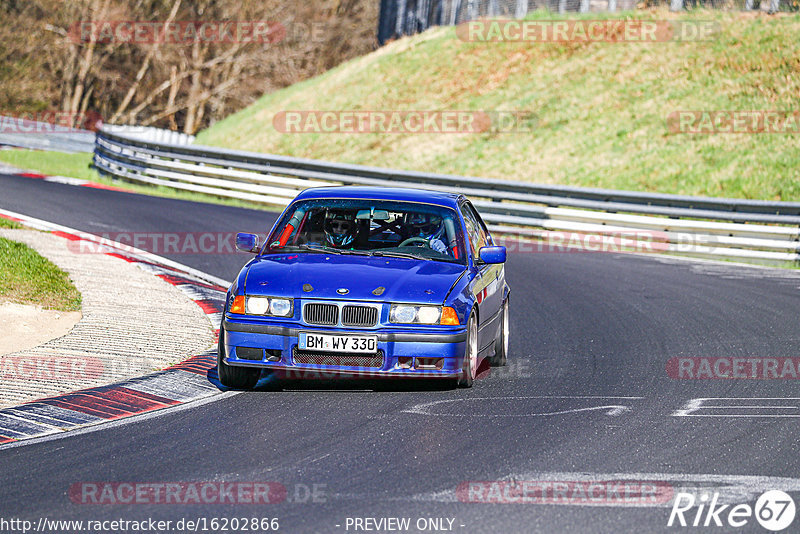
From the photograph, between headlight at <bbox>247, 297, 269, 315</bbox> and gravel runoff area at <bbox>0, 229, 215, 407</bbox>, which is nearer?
headlight at <bbox>247, 297, 269, 315</bbox>

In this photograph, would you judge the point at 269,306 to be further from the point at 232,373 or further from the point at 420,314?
the point at 420,314

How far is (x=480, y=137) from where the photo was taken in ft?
108

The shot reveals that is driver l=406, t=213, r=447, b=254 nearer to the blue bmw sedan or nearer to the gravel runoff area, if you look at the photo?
the blue bmw sedan

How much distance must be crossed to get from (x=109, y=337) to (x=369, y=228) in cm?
254

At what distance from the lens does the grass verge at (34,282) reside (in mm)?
11516

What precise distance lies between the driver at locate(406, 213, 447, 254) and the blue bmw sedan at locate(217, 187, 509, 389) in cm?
3

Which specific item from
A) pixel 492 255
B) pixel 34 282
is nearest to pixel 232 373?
→ pixel 492 255

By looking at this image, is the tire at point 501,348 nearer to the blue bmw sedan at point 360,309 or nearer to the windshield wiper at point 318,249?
the blue bmw sedan at point 360,309

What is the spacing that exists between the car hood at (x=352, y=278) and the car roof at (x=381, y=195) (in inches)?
31.9

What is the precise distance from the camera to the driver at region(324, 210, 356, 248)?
975cm

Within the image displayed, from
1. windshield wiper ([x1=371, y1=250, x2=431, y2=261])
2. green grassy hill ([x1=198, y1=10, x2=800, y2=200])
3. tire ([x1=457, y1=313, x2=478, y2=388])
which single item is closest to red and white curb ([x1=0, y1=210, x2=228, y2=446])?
windshield wiper ([x1=371, y1=250, x2=431, y2=261])

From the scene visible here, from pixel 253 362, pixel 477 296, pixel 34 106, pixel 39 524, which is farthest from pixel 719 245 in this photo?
pixel 34 106

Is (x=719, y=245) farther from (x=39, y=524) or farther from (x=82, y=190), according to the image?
(x=39, y=524)

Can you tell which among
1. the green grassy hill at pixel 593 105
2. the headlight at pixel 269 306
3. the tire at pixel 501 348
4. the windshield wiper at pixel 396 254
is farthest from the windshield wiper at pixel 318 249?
the green grassy hill at pixel 593 105
